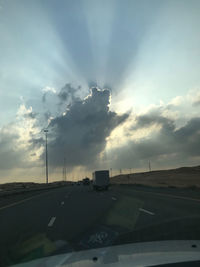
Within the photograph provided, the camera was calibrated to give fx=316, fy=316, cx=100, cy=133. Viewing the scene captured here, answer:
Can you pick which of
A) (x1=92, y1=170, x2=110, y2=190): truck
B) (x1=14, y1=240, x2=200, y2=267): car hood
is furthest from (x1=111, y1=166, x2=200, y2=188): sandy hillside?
(x1=14, y1=240, x2=200, y2=267): car hood

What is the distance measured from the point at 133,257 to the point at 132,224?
692 centimetres

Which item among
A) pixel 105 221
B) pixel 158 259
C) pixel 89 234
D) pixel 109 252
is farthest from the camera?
pixel 105 221

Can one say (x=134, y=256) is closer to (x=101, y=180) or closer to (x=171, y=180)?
(x=101, y=180)

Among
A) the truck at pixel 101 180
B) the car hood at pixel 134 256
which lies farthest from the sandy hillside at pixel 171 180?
the car hood at pixel 134 256

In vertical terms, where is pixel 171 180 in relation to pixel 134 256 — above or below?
above

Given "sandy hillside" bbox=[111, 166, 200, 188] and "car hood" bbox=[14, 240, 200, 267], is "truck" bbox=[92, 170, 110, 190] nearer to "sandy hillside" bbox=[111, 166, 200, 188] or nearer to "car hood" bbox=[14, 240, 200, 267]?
"sandy hillside" bbox=[111, 166, 200, 188]

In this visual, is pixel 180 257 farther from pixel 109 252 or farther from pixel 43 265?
pixel 43 265

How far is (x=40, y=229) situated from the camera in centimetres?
1102

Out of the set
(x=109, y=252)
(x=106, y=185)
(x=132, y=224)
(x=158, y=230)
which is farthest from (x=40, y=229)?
(x=106, y=185)

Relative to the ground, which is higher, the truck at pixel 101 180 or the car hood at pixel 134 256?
the truck at pixel 101 180

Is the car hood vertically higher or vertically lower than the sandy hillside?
lower

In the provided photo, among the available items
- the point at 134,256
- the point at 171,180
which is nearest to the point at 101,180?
the point at 134,256

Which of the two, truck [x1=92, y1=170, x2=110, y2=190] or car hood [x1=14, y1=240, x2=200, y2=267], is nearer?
car hood [x1=14, y1=240, x2=200, y2=267]

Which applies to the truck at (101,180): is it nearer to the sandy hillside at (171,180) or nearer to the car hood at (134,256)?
the sandy hillside at (171,180)
